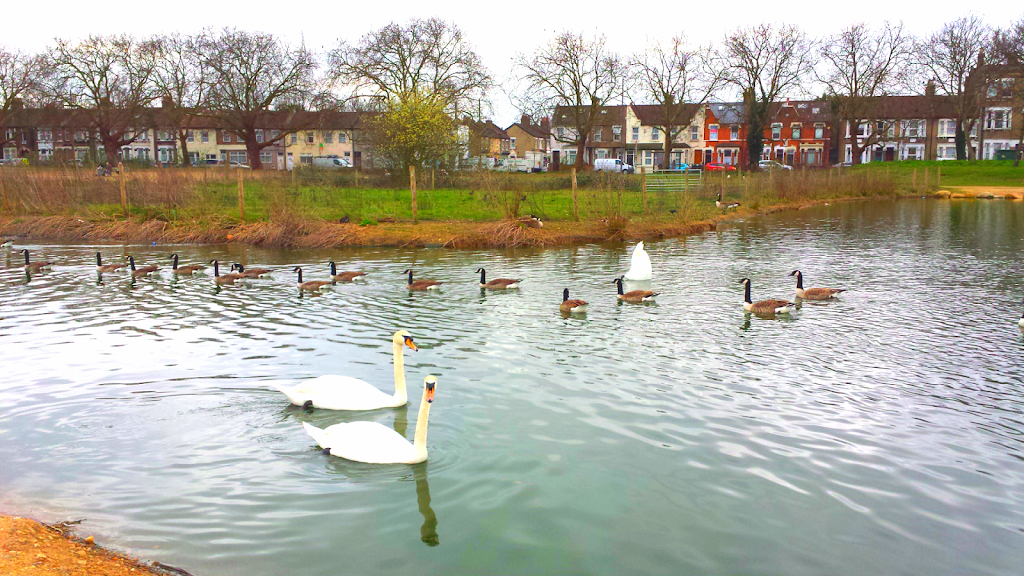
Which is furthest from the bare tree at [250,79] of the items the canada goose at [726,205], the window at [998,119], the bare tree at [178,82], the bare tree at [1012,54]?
the window at [998,119]

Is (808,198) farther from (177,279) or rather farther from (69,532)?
(69,532)

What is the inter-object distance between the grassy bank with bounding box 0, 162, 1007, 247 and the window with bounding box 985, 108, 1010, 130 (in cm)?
6271

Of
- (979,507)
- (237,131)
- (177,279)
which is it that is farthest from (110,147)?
(979,507)

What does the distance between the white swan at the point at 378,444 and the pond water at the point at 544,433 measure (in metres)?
0.12

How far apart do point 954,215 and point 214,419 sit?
34.2 meters

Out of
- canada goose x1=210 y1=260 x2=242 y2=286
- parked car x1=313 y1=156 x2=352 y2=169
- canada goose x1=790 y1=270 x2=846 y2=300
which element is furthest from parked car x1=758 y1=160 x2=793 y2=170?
parked car x1=313 y1=156 x2=352 y2=169

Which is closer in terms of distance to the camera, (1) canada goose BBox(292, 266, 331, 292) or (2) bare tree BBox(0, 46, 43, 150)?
(1) canada goose BBox(292, 266, 331, 292)

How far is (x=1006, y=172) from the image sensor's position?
2223 inches

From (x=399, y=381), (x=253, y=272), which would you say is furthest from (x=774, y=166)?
(x=399, y=381)

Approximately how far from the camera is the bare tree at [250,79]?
57000 millimetres

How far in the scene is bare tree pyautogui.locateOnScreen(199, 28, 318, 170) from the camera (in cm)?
5700

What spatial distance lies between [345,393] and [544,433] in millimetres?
2316

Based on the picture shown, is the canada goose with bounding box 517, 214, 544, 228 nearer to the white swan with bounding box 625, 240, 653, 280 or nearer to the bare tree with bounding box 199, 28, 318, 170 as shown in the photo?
the white swan with bounding box 625, 240, 653, 280

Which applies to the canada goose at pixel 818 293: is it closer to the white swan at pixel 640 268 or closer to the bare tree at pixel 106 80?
the white swan at pixel 640 268
